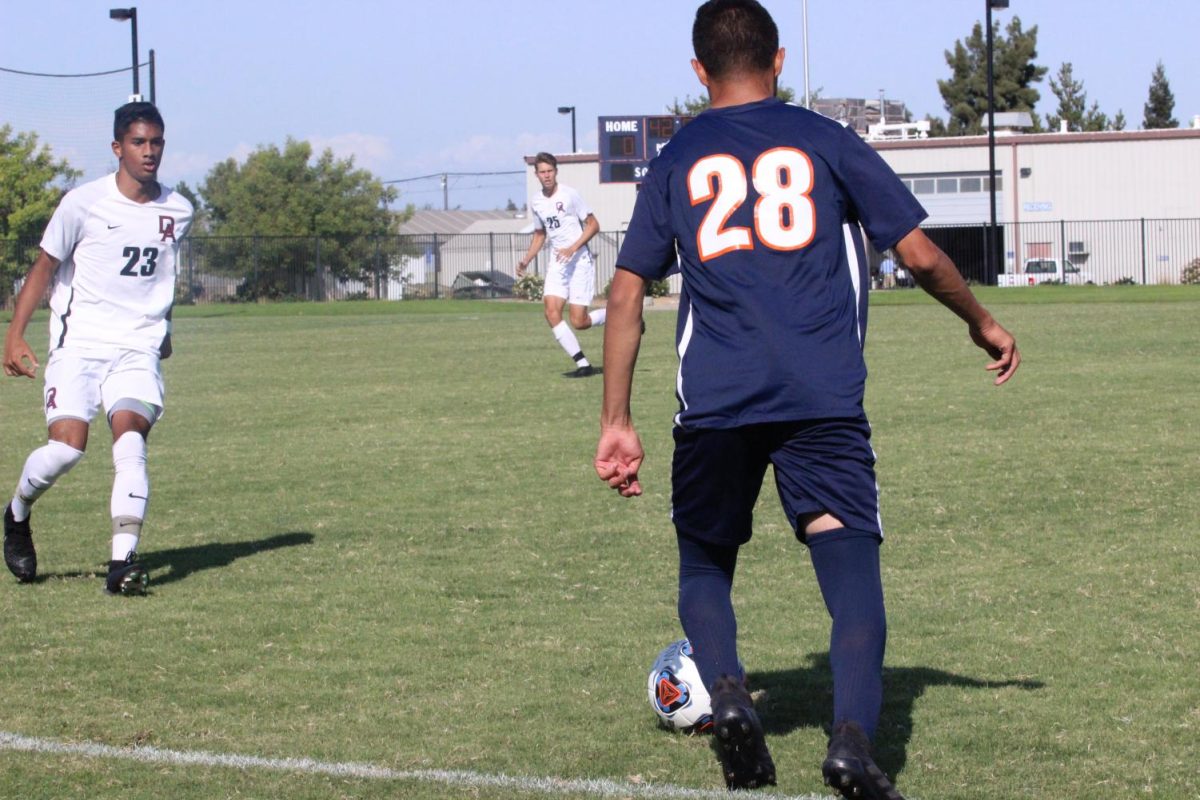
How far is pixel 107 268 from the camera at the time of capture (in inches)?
270

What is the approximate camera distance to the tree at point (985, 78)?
88.4m

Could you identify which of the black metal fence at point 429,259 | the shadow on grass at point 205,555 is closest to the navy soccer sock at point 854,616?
the shadow on grass at point 205,555

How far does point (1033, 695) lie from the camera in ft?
15.5

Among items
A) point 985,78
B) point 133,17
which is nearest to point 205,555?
point 133,17

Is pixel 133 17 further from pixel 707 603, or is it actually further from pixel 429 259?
pixel 707 603

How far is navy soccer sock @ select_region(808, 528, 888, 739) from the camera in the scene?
375cm

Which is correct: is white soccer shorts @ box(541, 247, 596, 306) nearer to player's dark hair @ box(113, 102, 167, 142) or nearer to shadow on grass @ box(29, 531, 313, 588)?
shadow on grass @ box(29, 531, 313, 588)

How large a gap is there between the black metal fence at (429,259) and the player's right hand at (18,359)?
131 feet

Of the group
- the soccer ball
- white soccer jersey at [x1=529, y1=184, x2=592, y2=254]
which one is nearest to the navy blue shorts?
the soccer ball

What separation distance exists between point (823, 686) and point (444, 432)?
729cm

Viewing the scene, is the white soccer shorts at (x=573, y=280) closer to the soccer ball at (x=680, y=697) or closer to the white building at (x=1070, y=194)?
the soccer ball at (x=680, y=697)

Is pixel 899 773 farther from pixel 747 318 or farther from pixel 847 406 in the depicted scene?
pixel 747 318

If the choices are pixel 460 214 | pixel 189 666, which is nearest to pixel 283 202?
pixel 460 214

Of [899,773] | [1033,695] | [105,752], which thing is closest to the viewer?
[899,773]
